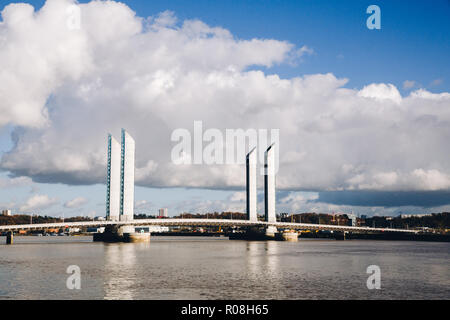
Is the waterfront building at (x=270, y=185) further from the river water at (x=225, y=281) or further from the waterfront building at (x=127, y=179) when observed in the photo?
the river water at (x=225, y=281)

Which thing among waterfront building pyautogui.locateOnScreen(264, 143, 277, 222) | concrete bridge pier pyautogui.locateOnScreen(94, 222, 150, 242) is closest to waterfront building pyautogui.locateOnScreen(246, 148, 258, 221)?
waterfront building pyautogui.locateOnScreen(264, 143, 277, 222)

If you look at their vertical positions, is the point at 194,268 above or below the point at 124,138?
below

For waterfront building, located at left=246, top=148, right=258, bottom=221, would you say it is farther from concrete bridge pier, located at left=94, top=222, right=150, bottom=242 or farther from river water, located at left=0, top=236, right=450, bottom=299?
river water, located at left=0, top=236, right=450, bottom=299

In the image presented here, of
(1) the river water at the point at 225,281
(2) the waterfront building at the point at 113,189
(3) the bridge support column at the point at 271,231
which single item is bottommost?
(3) the bridge support column at the point at 271,231

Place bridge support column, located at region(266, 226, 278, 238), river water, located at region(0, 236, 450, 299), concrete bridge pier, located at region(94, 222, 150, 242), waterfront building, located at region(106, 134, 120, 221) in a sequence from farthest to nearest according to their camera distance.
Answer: bridge support column, located at region(266, 226, 278, 238), waterfront building, located at region(106, 134, 120, 221), concrete bridge pier, located at region(94, 222, 150, 242), river water, located at region(0, 236, 450, 299)

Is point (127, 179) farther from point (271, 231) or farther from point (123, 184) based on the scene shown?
point (271, 231)

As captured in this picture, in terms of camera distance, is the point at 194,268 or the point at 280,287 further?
the point at 194,268

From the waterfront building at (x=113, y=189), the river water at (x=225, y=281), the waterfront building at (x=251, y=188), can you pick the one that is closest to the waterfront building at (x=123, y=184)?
the waterfront building at (x=113, y=189)

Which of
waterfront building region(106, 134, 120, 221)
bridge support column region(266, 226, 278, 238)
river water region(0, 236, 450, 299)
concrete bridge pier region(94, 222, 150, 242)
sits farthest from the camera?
bridge support column region(266, 226, 278, 238)
